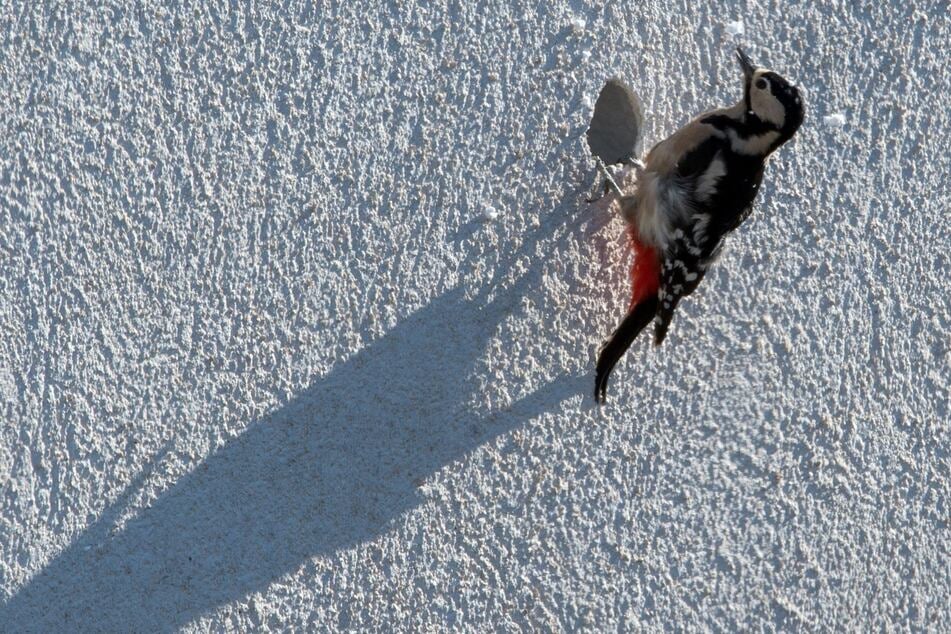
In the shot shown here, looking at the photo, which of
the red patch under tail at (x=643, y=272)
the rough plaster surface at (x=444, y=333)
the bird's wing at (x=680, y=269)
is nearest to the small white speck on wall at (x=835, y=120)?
the rough plaster surface at (x=444, y=333)

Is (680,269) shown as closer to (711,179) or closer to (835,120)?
(711,179)

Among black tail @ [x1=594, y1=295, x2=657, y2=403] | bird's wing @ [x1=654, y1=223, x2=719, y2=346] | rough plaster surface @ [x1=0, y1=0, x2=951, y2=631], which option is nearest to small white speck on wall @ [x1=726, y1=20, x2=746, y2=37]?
rough plaster surface @ [x1=0, y1=0, x2=951, y2=631]

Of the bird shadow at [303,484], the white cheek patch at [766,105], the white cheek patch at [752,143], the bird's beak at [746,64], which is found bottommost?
the bird shadow at [303,484]

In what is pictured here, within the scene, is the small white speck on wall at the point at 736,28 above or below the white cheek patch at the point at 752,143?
above

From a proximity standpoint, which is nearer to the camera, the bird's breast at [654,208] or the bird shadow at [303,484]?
the bird shadow at [303,484]

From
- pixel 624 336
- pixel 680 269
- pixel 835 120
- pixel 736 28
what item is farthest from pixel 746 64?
pixel 624 336

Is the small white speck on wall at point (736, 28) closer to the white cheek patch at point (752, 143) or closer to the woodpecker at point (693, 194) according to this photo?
the woodpecker at point (693, 194)

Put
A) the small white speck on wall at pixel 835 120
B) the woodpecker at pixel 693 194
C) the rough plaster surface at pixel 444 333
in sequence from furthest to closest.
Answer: the small white speck on wall at pixel 835 120 → the woodpecker at pixel 693 194 → the rough plaster surface at pixel 444 333
